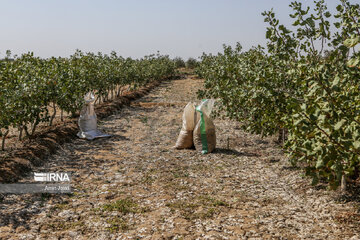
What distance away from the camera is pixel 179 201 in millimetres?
6730

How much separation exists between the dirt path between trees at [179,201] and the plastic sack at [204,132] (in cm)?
27

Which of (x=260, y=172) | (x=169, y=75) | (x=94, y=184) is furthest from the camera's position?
(x=169, y=75)

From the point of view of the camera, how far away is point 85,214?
6.23 meters

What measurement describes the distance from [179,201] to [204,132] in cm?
370

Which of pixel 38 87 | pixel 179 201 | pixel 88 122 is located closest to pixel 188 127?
pixel 179 201

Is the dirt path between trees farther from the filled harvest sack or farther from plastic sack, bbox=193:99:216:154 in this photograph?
the filled harvest sack

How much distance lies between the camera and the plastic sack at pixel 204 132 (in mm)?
10133

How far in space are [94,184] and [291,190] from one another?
467 centimetres

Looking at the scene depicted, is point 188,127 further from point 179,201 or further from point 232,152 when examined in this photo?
point 179,201

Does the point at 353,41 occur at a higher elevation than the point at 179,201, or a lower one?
higher

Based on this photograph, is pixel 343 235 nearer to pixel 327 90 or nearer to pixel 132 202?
pixel 327 90

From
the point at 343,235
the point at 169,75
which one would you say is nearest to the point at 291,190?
the point at 343,235

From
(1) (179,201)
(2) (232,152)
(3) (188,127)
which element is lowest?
(1) (179,201)

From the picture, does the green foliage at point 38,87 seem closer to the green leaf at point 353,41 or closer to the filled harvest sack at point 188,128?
the filled harvest sack at point 188,128
